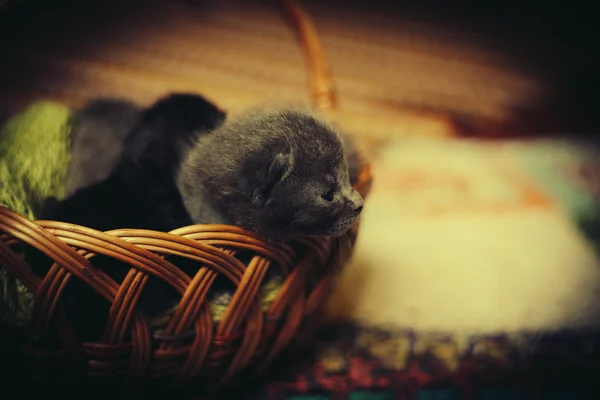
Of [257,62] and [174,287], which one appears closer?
[174,287]

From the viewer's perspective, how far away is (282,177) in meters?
0.57

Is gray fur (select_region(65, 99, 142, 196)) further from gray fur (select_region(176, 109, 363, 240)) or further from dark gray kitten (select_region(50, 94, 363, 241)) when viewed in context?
gray fur (select_region(176, 109, 363, 240))

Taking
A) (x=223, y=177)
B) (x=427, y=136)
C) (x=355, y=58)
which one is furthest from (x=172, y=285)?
(x=355, y=58)

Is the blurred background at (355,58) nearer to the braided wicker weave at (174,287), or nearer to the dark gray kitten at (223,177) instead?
the dark gray kitten at (223,177)

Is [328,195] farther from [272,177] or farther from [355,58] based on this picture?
[355,58]

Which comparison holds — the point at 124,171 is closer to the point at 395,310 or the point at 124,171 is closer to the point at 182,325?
the point at 182,325

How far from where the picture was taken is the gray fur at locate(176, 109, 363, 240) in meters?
0.58

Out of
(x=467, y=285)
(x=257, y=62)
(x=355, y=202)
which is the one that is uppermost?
(x=257, y=62)

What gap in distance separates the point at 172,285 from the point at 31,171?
0.36 m

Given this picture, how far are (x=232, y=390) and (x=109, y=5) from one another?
0.76 m

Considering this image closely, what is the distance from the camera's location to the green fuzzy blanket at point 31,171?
0.60m

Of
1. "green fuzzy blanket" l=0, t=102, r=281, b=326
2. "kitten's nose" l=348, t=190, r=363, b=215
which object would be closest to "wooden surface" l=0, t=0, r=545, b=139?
"green fuzzy blanket" l=0, t=102, r=281, b=326

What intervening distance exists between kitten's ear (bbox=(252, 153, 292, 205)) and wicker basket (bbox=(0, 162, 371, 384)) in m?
0.05

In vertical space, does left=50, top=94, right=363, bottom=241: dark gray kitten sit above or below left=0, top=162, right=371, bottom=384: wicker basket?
above
